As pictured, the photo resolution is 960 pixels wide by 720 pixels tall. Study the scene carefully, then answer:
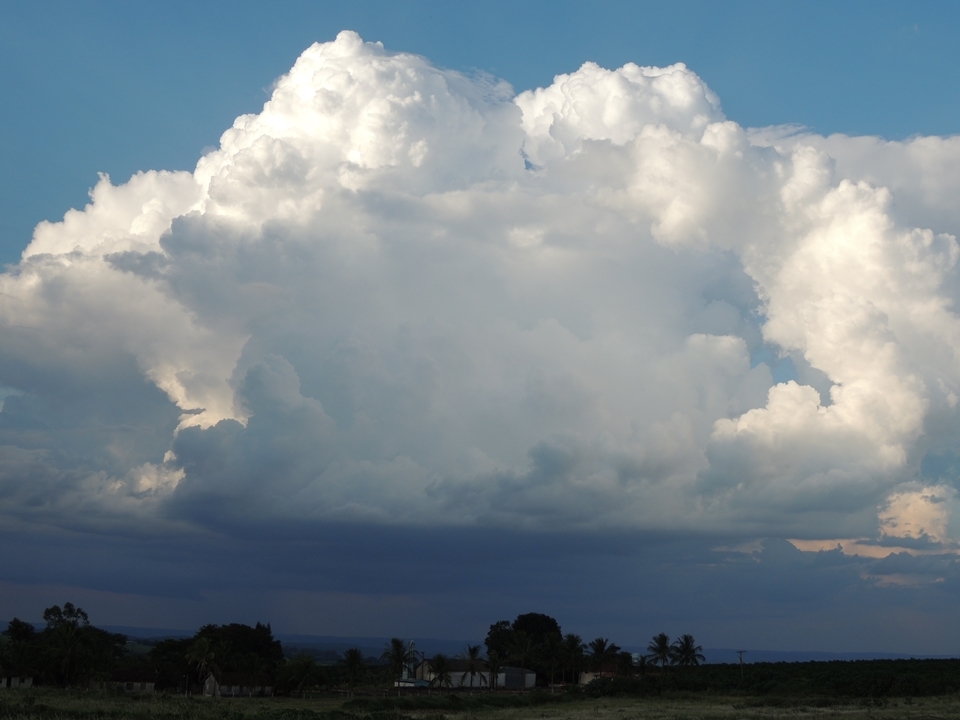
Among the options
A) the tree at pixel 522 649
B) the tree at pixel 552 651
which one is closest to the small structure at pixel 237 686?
the tree at pixel 522 649

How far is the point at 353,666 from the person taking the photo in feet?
379

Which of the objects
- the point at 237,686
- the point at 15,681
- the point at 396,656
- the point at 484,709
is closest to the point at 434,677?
the point at 396,656

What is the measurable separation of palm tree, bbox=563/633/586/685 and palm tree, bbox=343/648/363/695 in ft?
110

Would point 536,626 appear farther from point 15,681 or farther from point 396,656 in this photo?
point 15,681

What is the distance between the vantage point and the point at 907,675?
101 m

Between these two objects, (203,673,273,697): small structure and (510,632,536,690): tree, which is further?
(510,632,536,690): tree

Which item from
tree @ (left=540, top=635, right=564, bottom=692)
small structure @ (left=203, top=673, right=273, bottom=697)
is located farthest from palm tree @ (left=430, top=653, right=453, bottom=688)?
small structure @ (left=203, top=673, right=273, bottom=697)

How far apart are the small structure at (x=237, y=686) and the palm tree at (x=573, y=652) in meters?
44.9

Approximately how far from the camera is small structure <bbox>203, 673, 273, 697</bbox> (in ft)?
360

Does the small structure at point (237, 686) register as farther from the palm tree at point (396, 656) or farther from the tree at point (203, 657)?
the palm tree at point (396, 656)

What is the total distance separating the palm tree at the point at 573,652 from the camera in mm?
135500

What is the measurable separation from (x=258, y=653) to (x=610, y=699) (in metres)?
55.1

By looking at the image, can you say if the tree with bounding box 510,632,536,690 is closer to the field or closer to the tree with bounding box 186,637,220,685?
the field

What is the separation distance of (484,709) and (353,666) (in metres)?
37.7
